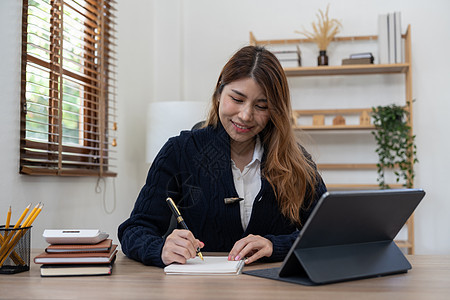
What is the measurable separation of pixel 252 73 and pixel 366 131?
2.27 m

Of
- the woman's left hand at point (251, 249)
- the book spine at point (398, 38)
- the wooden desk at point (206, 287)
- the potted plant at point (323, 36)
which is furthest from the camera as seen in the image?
the potted plant at point (323, 36)

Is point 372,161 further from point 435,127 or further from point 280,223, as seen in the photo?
point 280,223

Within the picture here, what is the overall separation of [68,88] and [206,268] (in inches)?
69.0

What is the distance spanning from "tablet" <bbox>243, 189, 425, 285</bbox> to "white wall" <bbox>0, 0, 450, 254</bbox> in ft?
6.39

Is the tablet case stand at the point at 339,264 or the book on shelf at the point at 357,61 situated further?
the book on shelf at the point at 357,61

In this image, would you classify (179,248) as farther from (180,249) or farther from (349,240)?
(349,240)

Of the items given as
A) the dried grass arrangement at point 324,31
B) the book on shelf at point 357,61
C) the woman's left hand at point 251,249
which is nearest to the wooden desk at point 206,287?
the woman's left hand at point 251,249

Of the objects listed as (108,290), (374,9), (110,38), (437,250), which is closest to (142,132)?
(110,38)

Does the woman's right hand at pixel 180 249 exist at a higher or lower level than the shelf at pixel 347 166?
lower

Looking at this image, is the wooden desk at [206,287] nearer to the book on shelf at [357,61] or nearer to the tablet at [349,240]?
the tablet at [349,240]

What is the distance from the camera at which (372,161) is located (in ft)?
12.3

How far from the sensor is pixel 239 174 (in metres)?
1.80

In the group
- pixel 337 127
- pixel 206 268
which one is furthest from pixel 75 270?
pixel 337 127

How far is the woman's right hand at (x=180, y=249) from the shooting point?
131cm
